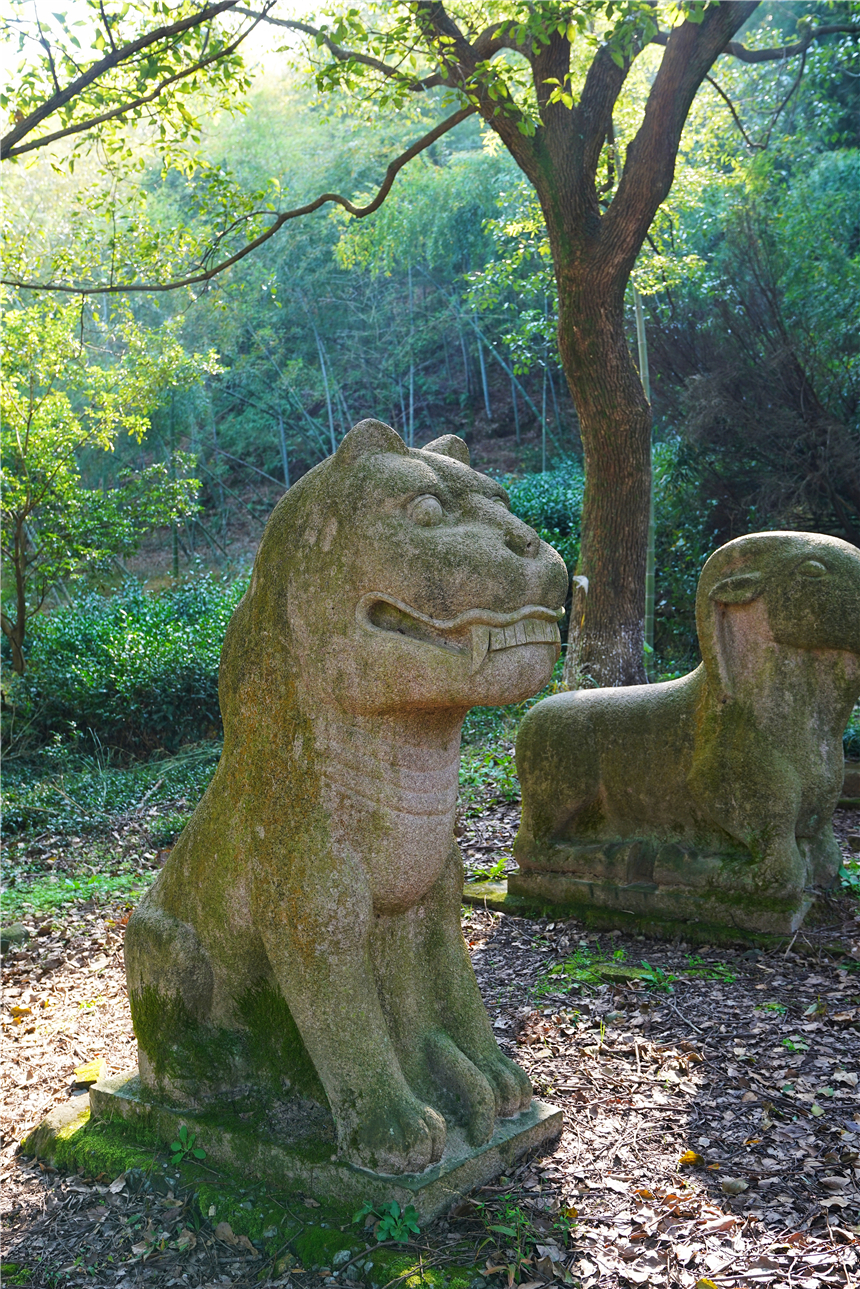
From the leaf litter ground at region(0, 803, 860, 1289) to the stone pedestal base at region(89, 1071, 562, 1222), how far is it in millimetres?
62

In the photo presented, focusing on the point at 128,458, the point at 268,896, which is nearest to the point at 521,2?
the point at 268,896

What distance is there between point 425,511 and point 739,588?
84.1 inches

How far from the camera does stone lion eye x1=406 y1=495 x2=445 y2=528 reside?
2186 mm

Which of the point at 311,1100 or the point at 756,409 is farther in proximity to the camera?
the point at 756,409

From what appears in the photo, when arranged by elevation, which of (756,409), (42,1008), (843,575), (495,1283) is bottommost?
(42,1008)

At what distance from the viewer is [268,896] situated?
230cm

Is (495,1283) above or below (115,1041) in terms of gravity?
above

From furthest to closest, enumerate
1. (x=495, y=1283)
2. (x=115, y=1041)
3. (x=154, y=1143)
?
(x=115, y=1041), (x=154, y=1143), (x=495, y=1283)

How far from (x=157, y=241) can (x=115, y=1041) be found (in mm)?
6447

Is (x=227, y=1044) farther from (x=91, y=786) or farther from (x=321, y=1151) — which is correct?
(x=91, y=786)

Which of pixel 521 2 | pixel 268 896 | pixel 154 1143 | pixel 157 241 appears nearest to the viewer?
pixel 268 896

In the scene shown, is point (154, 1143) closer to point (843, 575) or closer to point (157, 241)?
point (843, 575)

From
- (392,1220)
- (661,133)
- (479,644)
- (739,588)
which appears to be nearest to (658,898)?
(739,588)

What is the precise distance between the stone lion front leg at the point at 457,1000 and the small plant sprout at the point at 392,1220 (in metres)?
0.39
